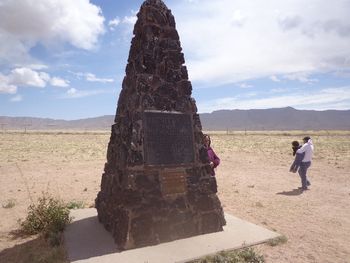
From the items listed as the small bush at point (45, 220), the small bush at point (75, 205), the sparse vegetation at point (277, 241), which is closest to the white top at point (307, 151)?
the sparse vegetation at point (277, 241)

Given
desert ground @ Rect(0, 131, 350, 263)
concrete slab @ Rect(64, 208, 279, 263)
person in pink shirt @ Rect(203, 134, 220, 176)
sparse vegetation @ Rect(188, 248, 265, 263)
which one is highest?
person in pink shirt @ Rect(203, 134, 220, 176)

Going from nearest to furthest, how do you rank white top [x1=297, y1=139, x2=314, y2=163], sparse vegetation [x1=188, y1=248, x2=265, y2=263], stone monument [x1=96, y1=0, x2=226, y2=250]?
sparse vegetation [x1=188, y1=248, x2=265, y2=263] → stone monument [x1=96, y1=0, x2=226, y2=250] → white top [x1=297, y1=139, x2=314, y2=163]

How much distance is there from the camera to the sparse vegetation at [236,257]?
573 centimetres

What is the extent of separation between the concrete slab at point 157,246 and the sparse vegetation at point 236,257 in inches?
6.1

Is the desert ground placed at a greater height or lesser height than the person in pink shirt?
lesser

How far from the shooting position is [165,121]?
6855 millimetres

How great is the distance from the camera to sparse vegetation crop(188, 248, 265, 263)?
5730mm

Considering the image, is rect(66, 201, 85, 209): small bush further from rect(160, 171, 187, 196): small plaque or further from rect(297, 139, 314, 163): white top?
rect(297, 139, 314, 163): white top

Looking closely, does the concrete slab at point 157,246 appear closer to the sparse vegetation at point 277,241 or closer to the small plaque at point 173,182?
the sparse vegetation at point 277,241

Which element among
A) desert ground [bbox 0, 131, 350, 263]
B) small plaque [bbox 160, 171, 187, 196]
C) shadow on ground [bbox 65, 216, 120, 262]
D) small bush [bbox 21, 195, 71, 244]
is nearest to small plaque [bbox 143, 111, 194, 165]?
small plaque [bbox 160, 171, 187, 196]

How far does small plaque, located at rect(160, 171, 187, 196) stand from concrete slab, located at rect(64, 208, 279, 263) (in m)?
0.92

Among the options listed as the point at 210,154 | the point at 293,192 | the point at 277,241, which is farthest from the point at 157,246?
the point at 293,192

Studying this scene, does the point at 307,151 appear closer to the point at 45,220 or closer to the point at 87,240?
the point at 87,240

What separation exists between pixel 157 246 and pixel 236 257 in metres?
1.41
